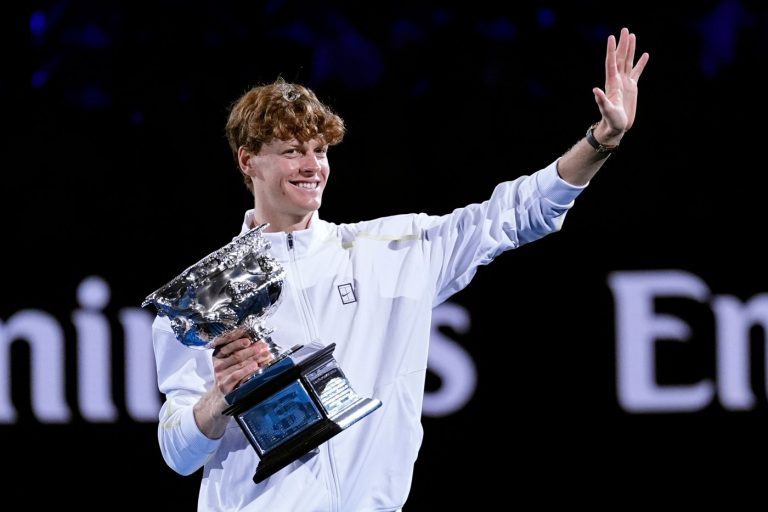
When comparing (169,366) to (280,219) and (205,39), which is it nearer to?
(280,219)

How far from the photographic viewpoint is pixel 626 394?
3.78 metres

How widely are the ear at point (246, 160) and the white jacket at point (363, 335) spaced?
19 centimetres

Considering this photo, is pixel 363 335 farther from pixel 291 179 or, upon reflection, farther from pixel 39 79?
pixel 39 79

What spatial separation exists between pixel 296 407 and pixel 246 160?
2.10 feet

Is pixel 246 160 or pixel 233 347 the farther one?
pixel 246 160

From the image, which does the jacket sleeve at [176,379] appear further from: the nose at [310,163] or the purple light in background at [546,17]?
the purple light in background at [546,17]

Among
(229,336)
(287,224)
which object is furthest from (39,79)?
(229,336)

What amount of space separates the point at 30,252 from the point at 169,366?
192 centimetres

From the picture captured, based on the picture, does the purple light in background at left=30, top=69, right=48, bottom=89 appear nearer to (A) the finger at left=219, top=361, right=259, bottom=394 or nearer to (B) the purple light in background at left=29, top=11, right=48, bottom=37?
(B) the purple light in background at left=29, top=11, right=48, bottom=37

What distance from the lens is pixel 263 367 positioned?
194 centimetres

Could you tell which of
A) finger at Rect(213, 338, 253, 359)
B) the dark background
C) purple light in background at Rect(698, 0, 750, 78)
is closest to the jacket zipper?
finger at Rect(213, 338, 253, 359)

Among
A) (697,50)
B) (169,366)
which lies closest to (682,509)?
(697,50)

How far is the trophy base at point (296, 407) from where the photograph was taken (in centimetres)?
196

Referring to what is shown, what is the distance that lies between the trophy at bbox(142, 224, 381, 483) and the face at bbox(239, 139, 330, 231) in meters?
0.23
